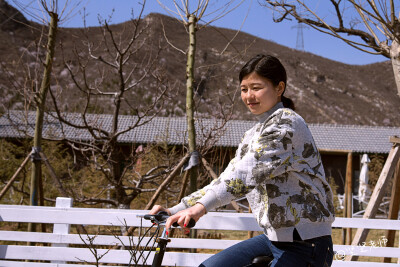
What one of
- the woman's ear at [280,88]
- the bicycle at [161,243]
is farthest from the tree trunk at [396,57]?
the bicycle at [161,243]

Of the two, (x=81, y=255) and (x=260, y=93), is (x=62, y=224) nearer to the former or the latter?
(x=81, y=255)

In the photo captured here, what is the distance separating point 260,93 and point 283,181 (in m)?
0.37

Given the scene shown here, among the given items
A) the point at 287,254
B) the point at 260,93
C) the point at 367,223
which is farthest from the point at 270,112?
the point at 367,223

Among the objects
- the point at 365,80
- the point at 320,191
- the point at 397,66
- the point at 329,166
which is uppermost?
the point at 365,80

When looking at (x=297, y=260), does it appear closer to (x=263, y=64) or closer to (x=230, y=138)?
(x=263, y=64)

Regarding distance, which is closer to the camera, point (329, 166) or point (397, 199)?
point (397, 199)

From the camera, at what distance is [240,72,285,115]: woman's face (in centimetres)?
186

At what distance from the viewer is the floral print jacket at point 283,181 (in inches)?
66.5

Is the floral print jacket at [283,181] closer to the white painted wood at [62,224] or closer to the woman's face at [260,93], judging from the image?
the woman's face at [260,93]

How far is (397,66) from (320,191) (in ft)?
10.4

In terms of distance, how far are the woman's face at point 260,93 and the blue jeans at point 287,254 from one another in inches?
21.2

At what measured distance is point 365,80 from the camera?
85188 millimetres

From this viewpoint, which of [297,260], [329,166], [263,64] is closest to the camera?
[297,260]

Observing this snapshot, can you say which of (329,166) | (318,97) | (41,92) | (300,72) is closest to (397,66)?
(41,92)
